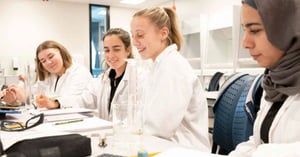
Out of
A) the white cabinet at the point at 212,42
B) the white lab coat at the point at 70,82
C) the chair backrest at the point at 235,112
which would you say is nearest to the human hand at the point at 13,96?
the white lab coat at the point at 70,82

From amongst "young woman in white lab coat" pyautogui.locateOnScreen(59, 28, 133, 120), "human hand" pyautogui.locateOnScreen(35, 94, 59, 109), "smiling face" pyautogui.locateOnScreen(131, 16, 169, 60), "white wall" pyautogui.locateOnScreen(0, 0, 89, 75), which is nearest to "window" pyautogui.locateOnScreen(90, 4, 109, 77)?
"white wall" pyautogui.locateOnScreen(0, 0, 89, 75)

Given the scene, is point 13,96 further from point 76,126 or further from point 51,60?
point 76,126

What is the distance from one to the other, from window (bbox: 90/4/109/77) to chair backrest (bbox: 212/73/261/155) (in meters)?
5.29

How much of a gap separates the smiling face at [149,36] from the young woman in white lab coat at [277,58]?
619 mm

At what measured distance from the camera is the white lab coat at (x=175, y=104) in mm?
1183

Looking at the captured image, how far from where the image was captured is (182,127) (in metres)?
1.28

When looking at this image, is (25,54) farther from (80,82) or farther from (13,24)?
(80,82)

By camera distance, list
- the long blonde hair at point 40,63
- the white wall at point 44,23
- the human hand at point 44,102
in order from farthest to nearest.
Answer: the white wall at point 44,23 < the long blonde hair at point 40,63 < the human hand at point 44,102

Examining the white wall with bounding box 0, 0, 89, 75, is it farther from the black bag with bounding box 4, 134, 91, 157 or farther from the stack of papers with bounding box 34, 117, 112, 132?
the black bag with bounding box 4, 134, 91, 157

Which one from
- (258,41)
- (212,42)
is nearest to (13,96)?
(258,41)

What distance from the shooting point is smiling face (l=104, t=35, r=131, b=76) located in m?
1.93

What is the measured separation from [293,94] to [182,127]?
1.81 ft

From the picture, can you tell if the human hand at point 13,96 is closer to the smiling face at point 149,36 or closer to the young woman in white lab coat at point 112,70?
the young woman in white lab coat at point 112,70

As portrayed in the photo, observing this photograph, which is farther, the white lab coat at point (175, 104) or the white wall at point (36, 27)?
the white wall at point (36, 27)
